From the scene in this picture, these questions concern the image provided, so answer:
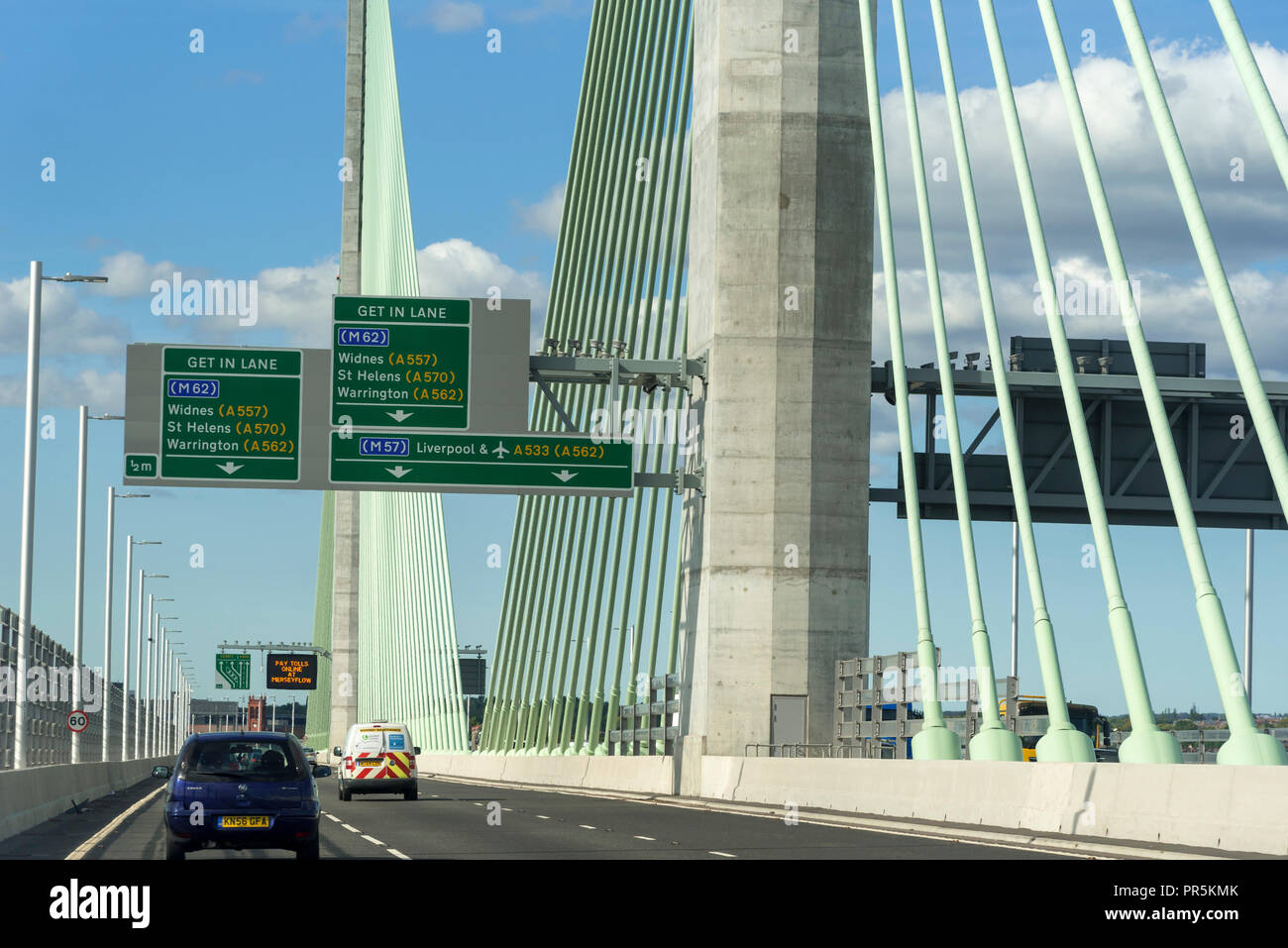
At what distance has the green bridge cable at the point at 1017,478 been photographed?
72.4 ft

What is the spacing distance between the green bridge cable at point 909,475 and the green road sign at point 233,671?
343 ft

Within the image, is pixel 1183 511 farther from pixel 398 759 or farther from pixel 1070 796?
pixel 398 759

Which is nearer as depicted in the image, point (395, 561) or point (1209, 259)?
point (1209, 259)

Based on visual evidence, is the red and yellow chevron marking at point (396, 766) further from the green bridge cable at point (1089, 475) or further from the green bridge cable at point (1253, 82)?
the green bridge cable at point (1253, 82)

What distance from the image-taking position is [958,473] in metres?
26.8

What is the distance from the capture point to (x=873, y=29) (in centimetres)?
3369

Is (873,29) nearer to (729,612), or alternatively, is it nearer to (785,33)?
(785,33)

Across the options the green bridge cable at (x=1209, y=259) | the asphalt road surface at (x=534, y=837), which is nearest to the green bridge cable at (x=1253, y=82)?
the green bridge cable at (x=1209, y=259)

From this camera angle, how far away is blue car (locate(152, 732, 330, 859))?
17.1m

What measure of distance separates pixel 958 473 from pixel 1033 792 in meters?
6.20

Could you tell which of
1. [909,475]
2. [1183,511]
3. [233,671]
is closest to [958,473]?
[909,475]
